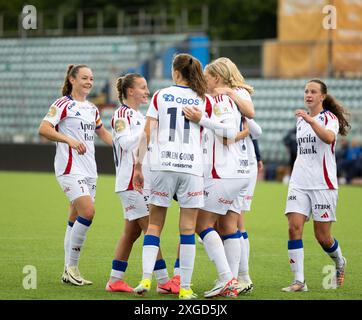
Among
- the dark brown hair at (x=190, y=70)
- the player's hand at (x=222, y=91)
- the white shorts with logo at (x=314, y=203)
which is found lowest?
the white shorts with logo at (x=314, y=203)

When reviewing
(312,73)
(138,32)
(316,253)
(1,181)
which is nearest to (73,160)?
(316,253)

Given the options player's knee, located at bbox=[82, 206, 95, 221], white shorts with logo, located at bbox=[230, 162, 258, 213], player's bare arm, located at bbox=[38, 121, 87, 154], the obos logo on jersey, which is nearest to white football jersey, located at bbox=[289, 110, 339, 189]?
white shorts with logo, located at bbox=[230, 162, 258, 213]

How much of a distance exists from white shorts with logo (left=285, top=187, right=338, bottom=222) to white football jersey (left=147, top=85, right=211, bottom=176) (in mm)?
1481

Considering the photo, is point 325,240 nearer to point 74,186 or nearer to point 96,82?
point 74,186

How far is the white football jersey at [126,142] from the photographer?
8922 millimetres

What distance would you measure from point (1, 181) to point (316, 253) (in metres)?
15.4

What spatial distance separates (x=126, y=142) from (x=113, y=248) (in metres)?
3.91

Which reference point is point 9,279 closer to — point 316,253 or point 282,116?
point 316,253

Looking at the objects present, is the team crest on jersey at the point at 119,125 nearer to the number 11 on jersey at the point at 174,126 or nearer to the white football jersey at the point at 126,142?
the white football jersey at the point at 126,142

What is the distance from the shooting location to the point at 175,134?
8.27 m

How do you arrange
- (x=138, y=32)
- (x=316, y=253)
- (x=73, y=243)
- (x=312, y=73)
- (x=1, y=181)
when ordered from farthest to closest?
(x=138, y=32) < (x=312, y=73) < (x=1, y=181) < (x=316, y=253) < (x=73, y=243)

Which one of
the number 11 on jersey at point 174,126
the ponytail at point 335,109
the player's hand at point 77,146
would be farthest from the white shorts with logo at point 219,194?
the ponytail at point 335,109

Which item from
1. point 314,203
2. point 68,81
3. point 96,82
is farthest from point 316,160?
point 96,82
